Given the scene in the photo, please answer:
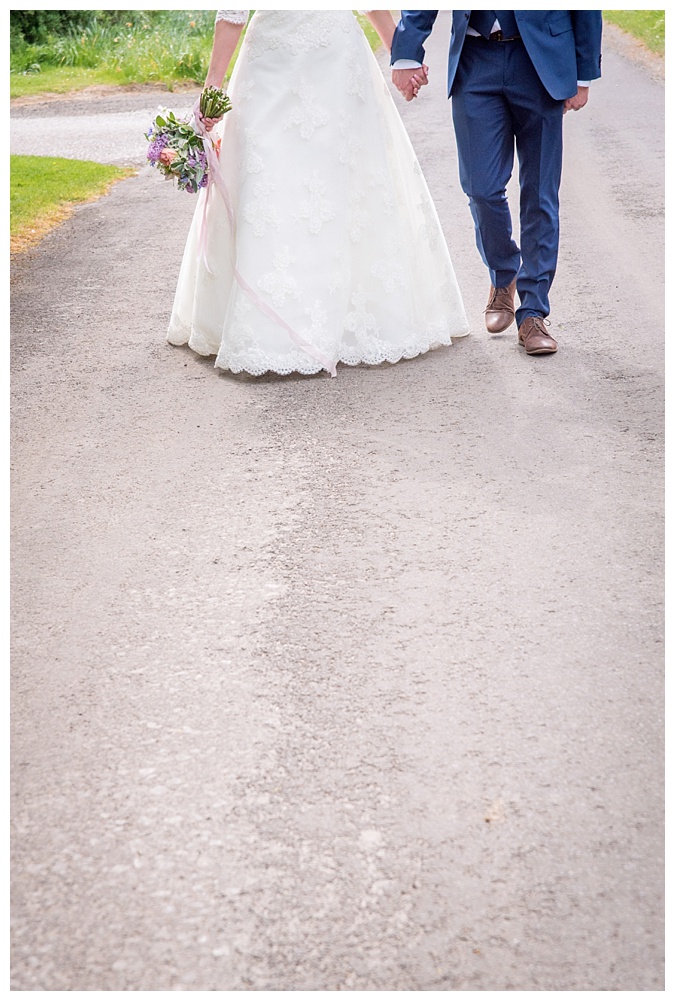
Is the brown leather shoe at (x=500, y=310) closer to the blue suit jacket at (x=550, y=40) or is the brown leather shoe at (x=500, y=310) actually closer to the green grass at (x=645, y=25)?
the blue suit jacket at (x=550, y=40)

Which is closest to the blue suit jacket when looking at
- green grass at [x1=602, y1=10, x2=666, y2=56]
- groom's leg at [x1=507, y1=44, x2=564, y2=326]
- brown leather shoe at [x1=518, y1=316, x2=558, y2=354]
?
groom's leg at [x1=507, y1=44, x2=564, y2=326]

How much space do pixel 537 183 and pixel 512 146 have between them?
1.04 ft

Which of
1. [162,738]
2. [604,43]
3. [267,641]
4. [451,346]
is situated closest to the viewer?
[162,738]

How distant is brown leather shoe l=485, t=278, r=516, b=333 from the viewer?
235 inches

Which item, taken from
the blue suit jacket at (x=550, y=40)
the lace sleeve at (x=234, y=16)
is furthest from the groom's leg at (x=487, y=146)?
the lace sleeve at (x=234, y=16)

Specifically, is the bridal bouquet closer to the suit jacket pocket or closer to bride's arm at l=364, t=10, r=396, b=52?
bride's arm at l=364, t=10, r=396, b=52

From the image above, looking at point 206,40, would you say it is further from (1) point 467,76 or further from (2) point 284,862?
(2) point 284,862

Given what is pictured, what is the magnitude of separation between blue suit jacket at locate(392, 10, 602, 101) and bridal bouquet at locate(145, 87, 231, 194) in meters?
1.00

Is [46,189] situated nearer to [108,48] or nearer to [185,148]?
[185,148]

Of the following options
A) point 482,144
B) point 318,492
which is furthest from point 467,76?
point 318,492

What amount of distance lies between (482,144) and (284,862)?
4.20 m

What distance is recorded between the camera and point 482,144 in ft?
18.4

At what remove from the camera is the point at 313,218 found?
5441mm

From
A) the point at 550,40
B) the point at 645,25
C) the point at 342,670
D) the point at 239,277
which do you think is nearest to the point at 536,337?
the point at 550,40
